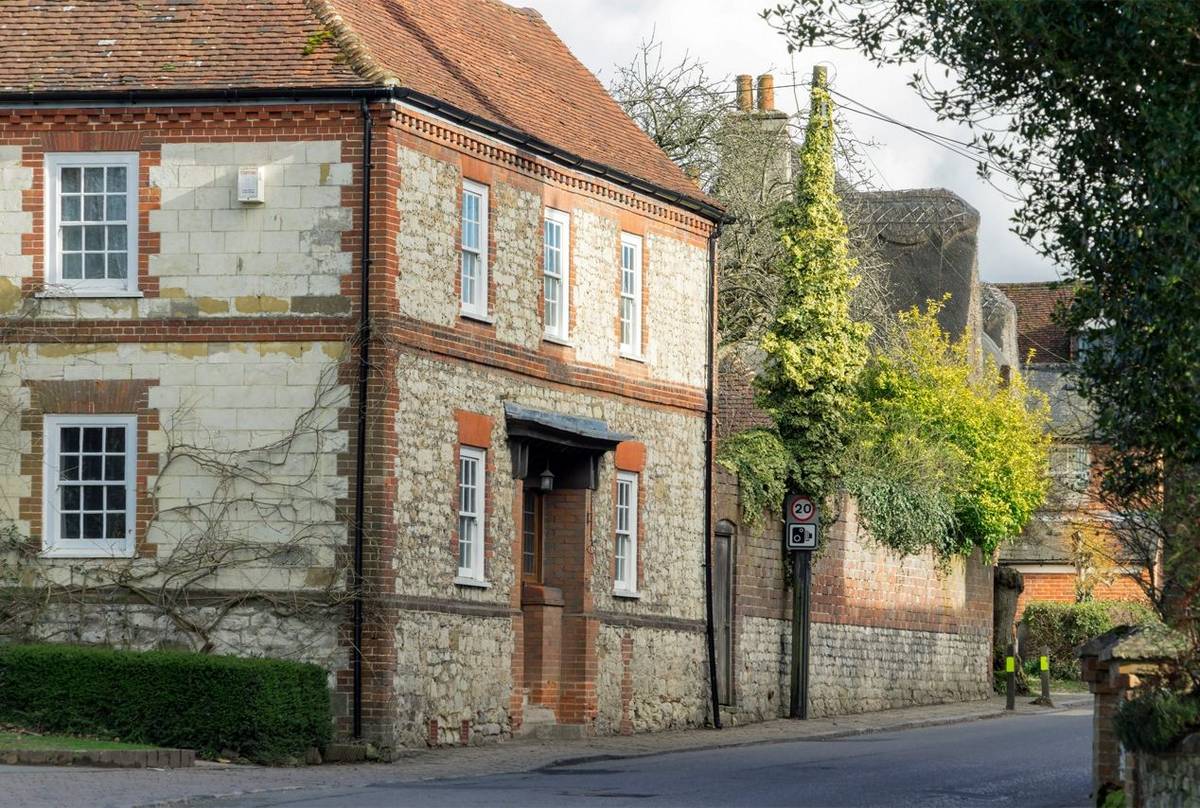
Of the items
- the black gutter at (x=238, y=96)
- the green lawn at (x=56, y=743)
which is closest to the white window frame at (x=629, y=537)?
the black gutter at (x=238, y=96)

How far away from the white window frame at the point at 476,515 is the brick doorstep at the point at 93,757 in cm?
579

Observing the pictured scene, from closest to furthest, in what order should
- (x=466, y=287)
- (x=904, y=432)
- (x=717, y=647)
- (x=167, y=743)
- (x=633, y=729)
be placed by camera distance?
(x=167, y=743), (x=466, y=287), (x=633, y=729), (x=717, y=647), (x=904, y=432)

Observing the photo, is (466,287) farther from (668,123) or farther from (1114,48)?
(668,123)

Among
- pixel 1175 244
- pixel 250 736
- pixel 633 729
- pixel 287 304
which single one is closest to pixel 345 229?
pixel 287 304

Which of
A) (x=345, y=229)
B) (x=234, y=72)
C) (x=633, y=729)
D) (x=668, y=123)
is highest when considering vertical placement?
(x=668, y=123)

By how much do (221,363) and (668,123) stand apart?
21.4 m

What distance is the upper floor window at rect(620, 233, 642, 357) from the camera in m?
30.6

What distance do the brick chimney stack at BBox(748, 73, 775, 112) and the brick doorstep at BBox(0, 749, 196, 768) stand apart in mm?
27730

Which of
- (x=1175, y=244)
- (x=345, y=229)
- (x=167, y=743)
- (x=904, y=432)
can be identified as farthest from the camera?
(x=904, y=432)

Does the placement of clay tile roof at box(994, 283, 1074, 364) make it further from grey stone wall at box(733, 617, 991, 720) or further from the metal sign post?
the metal sign post

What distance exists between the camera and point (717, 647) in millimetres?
32406

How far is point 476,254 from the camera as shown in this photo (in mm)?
26797

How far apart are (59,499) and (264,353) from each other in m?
3.02

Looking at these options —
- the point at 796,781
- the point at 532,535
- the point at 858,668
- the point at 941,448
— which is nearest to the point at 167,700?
the point at 796,781
